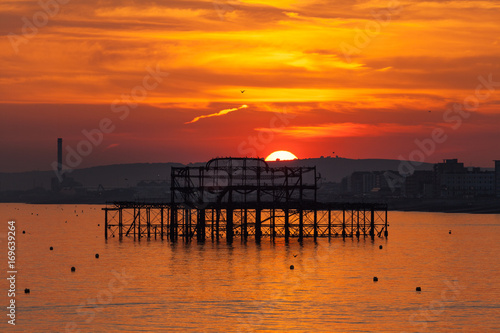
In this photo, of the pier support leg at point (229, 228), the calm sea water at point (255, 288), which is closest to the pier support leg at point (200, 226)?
the pier support leg at point (229, 228)

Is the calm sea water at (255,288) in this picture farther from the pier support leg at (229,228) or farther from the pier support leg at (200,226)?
the pier support leg at (229,228)

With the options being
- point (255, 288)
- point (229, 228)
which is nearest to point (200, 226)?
point (229, 228)

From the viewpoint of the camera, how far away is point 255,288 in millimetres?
79312

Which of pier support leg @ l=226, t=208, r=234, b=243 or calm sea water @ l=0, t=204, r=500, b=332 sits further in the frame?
pier support leg @ l=226, t=208, r=234, b=243

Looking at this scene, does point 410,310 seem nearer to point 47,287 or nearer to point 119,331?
point 119,331

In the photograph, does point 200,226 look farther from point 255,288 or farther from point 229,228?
point 255,288

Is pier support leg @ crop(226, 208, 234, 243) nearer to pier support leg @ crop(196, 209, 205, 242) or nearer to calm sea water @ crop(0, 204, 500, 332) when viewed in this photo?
pier support leg @ crop(196, 209, 205, 242)

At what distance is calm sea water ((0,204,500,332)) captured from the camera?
203 feet

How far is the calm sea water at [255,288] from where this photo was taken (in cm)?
6175

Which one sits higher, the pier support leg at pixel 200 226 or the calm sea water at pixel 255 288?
the pier support leg at pixel 200 226

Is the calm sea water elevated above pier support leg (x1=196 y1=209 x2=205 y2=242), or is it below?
below

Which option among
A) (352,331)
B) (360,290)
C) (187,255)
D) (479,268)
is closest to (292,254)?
(187,255)

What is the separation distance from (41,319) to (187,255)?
48850 mm

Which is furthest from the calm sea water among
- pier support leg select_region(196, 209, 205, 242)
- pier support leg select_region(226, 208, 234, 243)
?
pier support leg select_region(226, 208, 234, 243)
